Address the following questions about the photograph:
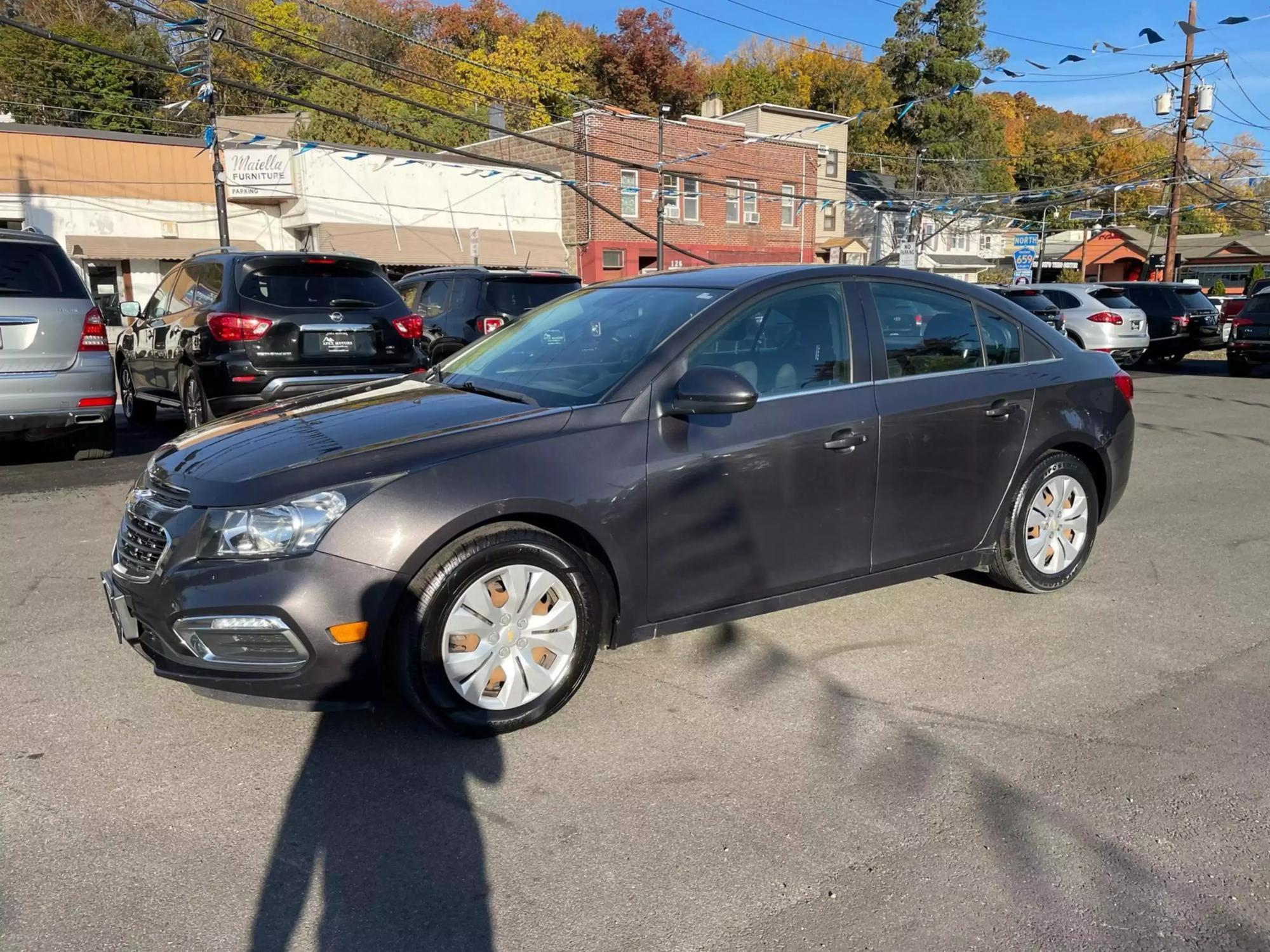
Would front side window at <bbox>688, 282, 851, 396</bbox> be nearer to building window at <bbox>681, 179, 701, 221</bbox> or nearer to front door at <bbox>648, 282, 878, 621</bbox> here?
front door at <bbox>648, 282, 878, 621</bbox>

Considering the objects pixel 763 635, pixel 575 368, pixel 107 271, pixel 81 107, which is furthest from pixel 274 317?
pixel 81 107

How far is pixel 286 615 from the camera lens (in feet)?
10.5

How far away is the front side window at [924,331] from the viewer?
448cm

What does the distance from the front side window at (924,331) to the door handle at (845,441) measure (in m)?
0.38

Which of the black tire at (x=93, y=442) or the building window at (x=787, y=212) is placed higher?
the building window at (x=787, y=212)

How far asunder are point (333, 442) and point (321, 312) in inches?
212

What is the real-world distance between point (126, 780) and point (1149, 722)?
3.61 metres

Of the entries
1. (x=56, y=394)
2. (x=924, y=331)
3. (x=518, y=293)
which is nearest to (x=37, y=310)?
(x=56, y=394)

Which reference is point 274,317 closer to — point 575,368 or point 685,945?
point 575,368

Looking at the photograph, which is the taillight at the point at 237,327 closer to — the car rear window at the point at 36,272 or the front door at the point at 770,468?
the car rear window at the point at 36,272

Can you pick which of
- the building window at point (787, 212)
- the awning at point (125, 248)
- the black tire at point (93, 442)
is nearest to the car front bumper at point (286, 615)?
the black tire at point (93, 442)

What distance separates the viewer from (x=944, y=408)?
452 centimetres

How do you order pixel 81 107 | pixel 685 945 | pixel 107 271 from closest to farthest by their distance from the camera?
pixel 685 945
pixel 107 271
pixel 81 107

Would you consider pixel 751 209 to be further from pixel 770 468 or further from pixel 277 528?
pixel 277 528
